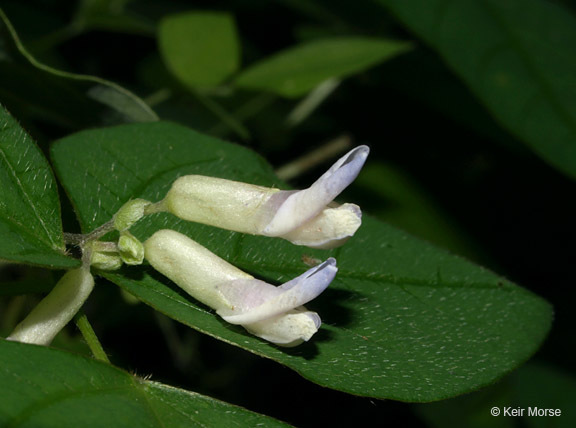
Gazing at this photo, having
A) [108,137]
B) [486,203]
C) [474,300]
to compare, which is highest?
[486,203]

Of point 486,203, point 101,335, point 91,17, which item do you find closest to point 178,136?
point 91,17

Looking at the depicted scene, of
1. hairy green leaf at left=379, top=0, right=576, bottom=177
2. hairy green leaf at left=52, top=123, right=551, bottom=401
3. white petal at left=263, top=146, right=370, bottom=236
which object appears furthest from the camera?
hairy green leaf at left=379, top=0, right=576, bottom=177

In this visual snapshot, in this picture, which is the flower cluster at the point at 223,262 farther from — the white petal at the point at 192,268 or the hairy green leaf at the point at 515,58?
the hairy green leaf at the point at 515,58

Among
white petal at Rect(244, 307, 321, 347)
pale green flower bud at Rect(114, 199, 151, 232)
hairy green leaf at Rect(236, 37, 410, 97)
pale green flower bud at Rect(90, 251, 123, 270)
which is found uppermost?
hairy green leaf at Rect(236, 37, 410, 97)

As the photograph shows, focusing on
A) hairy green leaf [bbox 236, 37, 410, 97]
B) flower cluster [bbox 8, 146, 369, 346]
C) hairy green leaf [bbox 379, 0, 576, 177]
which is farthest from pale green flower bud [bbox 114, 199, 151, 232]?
hairy green leaf [bbox 379, 0, 576, 177]

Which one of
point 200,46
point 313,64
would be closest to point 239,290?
point 313,64

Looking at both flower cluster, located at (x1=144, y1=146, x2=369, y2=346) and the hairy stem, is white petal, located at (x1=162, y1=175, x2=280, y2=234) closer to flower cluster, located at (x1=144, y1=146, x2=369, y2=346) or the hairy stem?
flower cluster, located at (x1=144, y1=146, x2=369, y2=346)

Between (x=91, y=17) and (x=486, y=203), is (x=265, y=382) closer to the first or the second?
(x=486, y=203)
